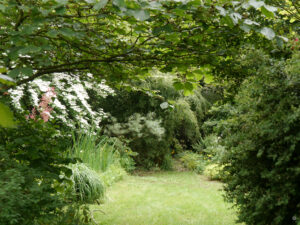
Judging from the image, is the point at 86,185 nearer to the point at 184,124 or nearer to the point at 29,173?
the point at 29,173

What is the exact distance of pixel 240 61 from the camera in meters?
2.79

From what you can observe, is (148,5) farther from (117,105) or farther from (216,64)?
(117,105)

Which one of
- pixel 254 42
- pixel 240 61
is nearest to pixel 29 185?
pixel 240 61

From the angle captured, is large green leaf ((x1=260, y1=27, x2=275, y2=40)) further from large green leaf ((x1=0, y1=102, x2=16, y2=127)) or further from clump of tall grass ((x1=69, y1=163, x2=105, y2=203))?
clump of tall grass ((x1=69, y1=163, x2=105, y2=203))

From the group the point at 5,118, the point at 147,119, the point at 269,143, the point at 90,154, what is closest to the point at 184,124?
the point at 147,119

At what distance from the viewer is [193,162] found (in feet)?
35.4

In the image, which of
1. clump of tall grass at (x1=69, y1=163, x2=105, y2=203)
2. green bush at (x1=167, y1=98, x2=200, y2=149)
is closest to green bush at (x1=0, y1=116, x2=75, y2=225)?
→ clump of tall grass at (x1=69, y1=163, x2=105, y2=203)

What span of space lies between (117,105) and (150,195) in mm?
4636

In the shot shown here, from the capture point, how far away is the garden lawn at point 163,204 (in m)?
4.78

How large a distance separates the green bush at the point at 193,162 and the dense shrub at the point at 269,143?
777cm

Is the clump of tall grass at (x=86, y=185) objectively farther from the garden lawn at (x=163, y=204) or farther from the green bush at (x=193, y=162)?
the green bush at (x=193, y=162)

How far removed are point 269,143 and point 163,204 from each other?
375cm

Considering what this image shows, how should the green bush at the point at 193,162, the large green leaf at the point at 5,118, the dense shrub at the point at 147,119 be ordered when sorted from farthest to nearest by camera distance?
the green bush at the point at 193,162, the dense shrub at the point at 147,119, the large green leaf at the point at 5,118

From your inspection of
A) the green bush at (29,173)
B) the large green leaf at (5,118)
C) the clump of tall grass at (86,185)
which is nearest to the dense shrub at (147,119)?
the clump of tall grass at (86,185)
